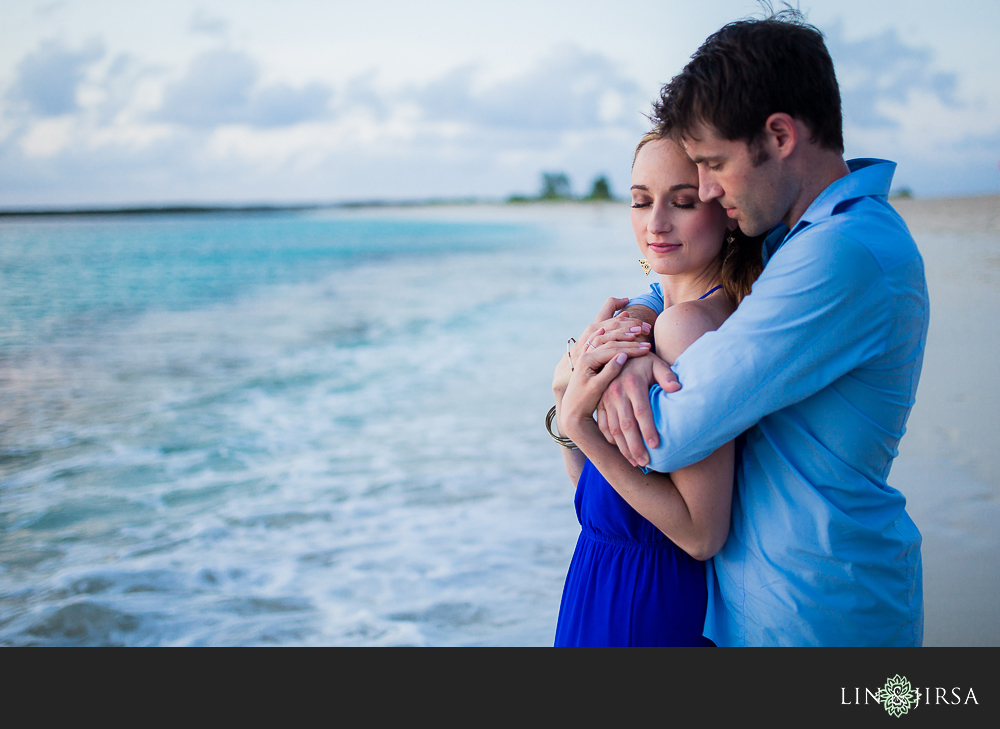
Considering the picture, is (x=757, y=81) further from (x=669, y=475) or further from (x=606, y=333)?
(x=669, y=475)

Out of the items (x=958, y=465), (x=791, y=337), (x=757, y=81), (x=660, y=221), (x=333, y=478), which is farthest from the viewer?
(x=333, y=478)

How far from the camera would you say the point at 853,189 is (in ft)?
5.17

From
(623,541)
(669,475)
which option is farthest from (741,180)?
(623,541)

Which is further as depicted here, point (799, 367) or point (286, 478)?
point (286, 478)

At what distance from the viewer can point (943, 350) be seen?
8.01 metres

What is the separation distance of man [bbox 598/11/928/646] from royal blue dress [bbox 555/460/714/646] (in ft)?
0.54

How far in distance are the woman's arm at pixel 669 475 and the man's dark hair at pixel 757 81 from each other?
0.45m

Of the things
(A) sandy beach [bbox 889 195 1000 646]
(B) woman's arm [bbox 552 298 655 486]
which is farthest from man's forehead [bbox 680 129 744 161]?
(A) sandy beach [bbox 889 195 1000 646]

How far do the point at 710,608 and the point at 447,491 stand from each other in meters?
4.53

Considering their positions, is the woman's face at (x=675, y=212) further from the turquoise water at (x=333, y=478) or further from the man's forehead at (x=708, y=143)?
the turquoise water at (x=333, y=478)

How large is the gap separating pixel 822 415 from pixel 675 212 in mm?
632

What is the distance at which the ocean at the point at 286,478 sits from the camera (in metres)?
4.56

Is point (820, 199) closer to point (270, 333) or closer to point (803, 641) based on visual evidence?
point (803, 641)

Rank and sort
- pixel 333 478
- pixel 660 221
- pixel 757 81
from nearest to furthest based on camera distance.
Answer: pixel 757 81
pixel 660 221
pixel 333 478
